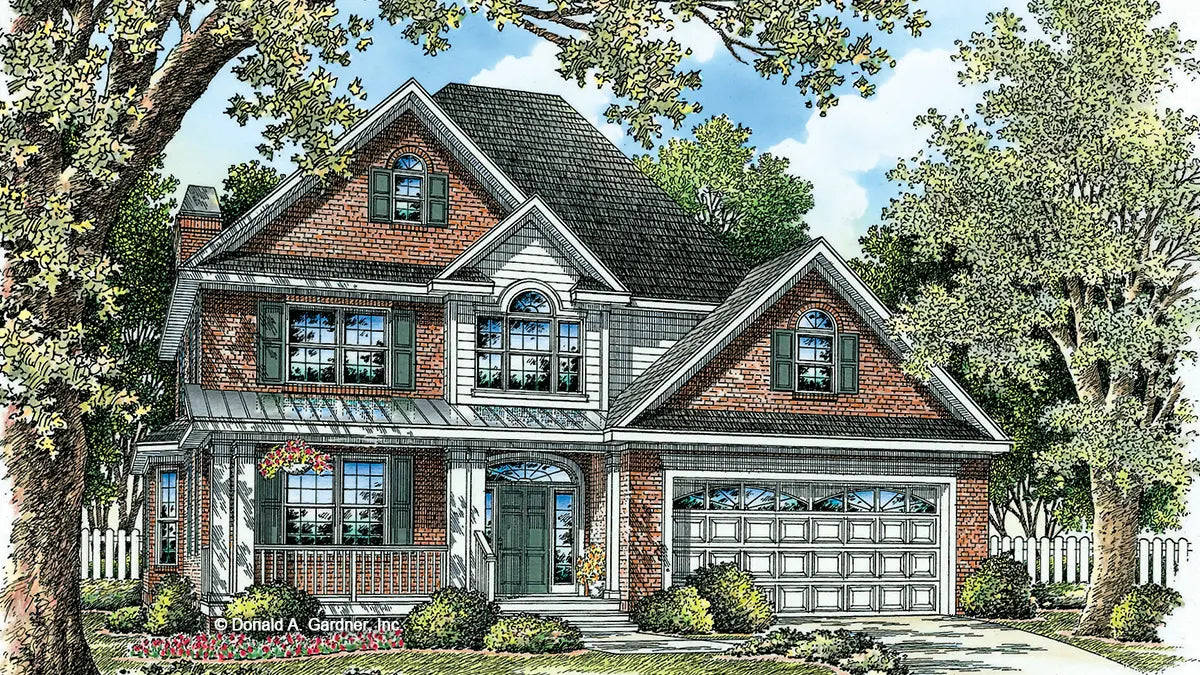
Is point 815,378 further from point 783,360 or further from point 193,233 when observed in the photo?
point 193,233

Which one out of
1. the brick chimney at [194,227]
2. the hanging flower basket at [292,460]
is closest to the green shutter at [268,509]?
the hanging flower basket at [292,460]

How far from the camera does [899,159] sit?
30.6 meters

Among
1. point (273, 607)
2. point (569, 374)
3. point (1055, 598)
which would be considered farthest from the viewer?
point (1055, 598)

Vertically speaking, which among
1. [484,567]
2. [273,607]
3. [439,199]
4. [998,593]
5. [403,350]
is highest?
[439,199]

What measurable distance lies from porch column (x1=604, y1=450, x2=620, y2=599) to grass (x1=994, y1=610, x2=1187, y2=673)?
24.2 ft

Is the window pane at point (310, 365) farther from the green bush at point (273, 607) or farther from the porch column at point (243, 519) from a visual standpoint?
the green bush at point (273, 607)

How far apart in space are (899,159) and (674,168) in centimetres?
1395

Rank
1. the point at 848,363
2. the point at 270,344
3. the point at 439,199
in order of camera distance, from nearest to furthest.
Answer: the point at 270,344
the point at 439,199
the point at 848,363

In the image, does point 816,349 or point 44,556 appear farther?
point 816,349

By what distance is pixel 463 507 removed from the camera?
91.0 feet

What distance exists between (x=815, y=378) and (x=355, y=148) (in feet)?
31.9

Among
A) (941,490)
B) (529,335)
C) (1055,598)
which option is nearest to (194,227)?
(529,335)

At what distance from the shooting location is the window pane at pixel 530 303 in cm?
2901

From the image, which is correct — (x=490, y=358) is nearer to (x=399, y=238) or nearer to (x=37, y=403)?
(x=399, y=238)
